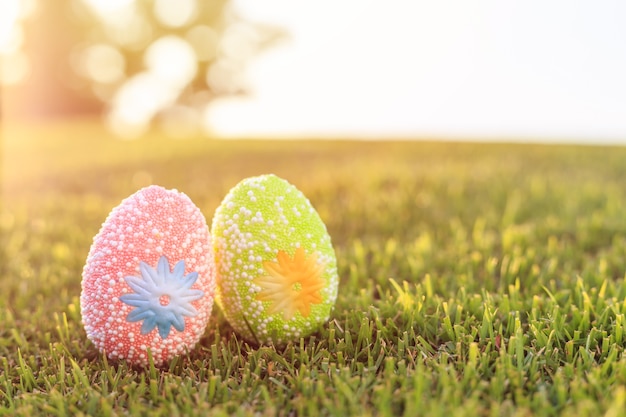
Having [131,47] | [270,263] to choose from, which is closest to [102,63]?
[131,47]

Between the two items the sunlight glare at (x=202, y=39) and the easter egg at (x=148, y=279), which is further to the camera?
the sunlight glare at (x=202, y=39)

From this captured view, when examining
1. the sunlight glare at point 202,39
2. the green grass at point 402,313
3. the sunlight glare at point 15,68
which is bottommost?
the green grass at point 402,313

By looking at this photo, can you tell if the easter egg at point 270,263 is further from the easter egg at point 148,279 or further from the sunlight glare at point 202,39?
the sunlight glare at point 202,39

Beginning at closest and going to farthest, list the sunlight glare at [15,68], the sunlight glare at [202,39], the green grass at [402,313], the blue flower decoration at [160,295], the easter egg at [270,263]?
the green grass at [402,313] → the blue flower decoration at [160,295] → the easter egg at [270,263] → the sunlight glare at [15,68] → the sunlight glare at [202,39]

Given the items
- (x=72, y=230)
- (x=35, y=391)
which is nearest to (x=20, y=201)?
(x=72, y=230)

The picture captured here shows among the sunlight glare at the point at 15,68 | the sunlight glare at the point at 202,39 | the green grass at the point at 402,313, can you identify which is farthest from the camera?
the sunlight glare at the point at 202,39

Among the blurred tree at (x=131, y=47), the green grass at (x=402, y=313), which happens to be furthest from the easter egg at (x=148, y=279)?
the blurred tree at (x=131, y=47)

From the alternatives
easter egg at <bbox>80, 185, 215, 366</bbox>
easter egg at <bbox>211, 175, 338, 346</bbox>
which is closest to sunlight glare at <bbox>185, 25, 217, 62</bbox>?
easter egg at <bbox>211, 175, 338, 346</bbox>

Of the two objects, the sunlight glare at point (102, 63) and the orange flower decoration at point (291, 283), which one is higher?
the sunlight glare at point (102, 63)
